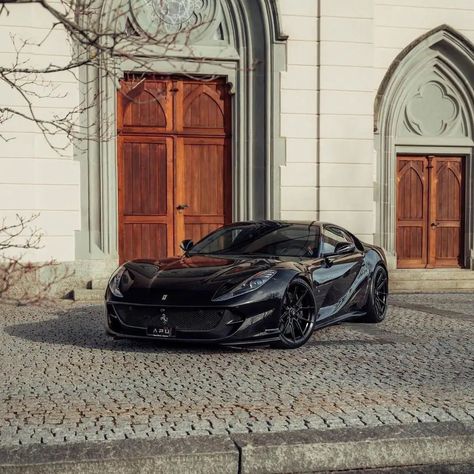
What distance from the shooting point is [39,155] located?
41.1ft

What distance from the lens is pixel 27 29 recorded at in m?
12.4

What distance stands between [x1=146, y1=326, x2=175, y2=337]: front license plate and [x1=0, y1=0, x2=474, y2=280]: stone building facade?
19.0 feet

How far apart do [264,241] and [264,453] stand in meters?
4.44

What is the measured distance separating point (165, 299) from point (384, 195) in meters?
9.19

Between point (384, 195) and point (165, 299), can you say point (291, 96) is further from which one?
point (165, 299)

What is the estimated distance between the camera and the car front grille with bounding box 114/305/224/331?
7012 millimetres

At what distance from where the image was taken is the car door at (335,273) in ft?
26.6

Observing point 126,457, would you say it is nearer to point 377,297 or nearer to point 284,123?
point 377,297

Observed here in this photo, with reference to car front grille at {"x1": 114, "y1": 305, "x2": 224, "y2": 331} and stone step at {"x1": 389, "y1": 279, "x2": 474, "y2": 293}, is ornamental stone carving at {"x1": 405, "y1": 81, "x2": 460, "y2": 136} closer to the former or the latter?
stone step at {"x1": 389, "y1": 279, "x2": 474, "y2": 293}

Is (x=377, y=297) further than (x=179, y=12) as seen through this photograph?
No

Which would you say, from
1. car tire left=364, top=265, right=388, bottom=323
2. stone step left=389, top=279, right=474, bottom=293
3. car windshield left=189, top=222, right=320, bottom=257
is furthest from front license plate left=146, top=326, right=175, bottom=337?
stone step left=389, top=279, right=474, bottom=293

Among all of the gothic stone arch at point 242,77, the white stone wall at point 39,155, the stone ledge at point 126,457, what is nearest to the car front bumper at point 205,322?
the stone ledge at point 126,457

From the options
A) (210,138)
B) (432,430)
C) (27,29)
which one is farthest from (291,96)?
(432,430)

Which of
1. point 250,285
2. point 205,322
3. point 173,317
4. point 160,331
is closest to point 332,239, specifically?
point 250,285
